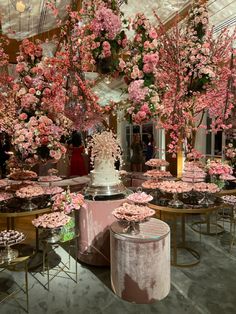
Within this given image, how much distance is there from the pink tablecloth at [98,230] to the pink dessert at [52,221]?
432 mm

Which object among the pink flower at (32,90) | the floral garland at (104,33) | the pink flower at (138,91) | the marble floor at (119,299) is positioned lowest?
the marble floor at (119,299)

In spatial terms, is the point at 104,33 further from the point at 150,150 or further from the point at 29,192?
the point at 150,150

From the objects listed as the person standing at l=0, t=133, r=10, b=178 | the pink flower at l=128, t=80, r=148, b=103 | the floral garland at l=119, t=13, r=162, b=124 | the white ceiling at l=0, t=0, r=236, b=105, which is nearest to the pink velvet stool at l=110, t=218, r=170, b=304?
the floral garland at l=119, t=13, r=162, b=124

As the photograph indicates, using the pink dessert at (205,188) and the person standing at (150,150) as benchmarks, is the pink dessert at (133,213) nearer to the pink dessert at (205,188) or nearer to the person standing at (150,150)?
the pink dessert at (205,188)

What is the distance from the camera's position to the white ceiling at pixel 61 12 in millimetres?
4676

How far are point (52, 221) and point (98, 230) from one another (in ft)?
2.34

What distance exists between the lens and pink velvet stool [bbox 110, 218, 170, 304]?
2.86m

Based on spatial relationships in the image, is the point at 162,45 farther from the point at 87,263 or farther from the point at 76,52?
the point at 87,263

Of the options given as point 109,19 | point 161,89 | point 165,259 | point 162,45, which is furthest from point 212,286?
point 162,45

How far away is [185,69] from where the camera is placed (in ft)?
11.9

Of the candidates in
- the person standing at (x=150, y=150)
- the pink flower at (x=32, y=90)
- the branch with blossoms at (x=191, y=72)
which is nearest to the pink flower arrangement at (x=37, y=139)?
the pink flower at (x=32, y=90)

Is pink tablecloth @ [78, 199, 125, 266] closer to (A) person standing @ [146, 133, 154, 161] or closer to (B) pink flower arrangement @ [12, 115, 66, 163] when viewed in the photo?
(B) pink flower arrangement @ [12, 115, 66, 163]

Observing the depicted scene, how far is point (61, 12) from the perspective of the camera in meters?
4.95

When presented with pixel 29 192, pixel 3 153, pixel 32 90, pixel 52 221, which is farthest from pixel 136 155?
pixel 52 221
